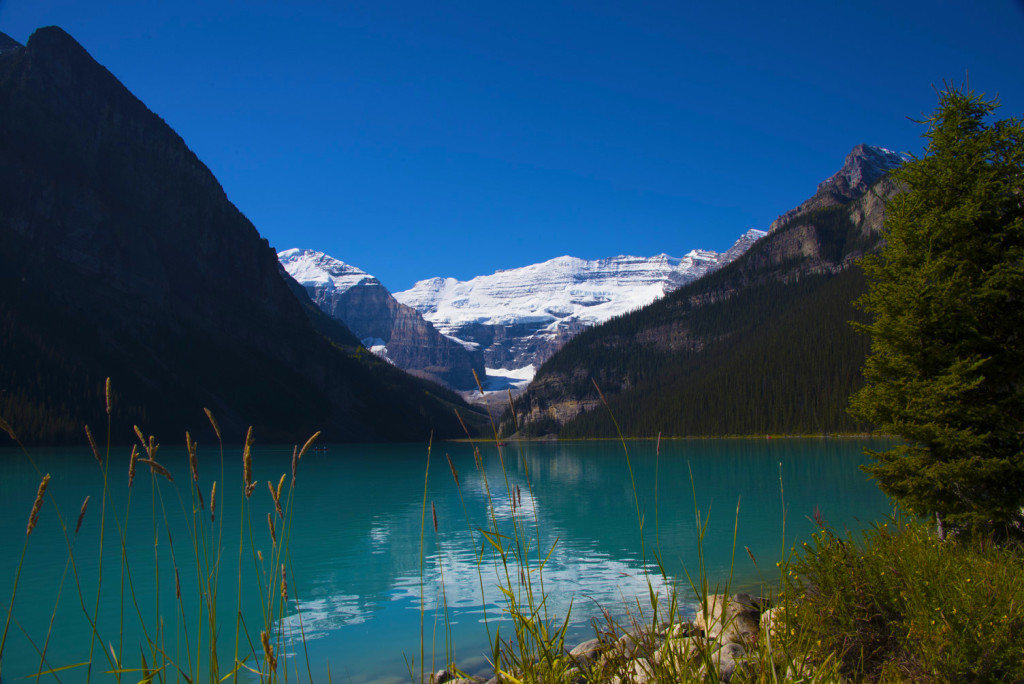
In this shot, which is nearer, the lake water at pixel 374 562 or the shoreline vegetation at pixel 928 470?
the shoreline vegetation at pixel 928 470

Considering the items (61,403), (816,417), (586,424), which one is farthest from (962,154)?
(586,424)

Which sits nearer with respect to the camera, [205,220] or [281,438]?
[281,438]

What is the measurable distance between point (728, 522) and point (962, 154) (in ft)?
57.6

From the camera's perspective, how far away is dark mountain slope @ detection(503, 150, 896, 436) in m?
119

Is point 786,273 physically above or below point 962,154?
above

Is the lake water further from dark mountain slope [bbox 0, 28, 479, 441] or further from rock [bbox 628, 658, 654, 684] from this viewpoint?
dark mountain slope [bbox 0, 28, 479, 441]

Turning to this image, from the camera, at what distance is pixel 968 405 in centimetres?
812

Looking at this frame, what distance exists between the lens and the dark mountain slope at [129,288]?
98.4 metres

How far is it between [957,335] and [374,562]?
15721 mm

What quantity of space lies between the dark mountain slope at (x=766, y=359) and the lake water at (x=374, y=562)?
63940 mm

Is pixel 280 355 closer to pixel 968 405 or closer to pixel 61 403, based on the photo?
pixel 61 403

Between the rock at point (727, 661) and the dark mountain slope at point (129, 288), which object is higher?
the dark mountain slope at point (129, 288)

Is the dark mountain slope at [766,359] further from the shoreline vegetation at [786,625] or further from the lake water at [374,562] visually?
the shoreline vegetation at [786,625]

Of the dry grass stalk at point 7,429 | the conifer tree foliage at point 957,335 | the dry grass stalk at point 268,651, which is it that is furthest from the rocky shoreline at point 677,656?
the conifer tree foliage at point 957,335
